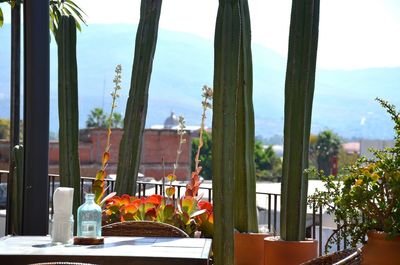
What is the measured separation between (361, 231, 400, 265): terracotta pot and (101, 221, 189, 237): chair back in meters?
0.98

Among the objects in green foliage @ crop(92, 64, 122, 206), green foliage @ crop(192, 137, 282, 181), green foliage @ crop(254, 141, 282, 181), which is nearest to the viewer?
green foliage @ crop(92, 64, 122, 206)

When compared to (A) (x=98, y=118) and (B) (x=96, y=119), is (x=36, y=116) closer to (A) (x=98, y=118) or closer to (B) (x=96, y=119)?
(B) (x=96, y=119)

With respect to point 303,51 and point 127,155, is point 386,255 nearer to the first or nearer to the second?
point 303,51

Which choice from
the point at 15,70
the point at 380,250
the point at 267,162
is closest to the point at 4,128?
the point at 267,162

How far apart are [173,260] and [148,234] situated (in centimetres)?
115

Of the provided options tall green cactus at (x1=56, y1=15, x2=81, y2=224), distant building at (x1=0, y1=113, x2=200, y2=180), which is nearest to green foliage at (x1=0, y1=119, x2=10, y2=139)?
distant building at (x1=0, y1=113, x2=200, y2=180)

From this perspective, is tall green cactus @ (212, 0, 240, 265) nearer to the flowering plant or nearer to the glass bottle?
the flowering plant

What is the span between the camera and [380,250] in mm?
3760

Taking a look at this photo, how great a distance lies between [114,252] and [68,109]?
2.22 meters

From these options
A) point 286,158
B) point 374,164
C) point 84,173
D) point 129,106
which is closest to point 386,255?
point 374,164

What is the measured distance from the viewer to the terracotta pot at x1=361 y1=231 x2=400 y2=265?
373 centimetres

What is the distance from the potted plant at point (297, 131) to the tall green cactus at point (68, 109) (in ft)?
4.50

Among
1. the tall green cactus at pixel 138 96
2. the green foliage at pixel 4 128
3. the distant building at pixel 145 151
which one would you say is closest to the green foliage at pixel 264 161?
the green foliage at pixel 4 128

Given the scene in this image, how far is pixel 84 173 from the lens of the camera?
153ft
